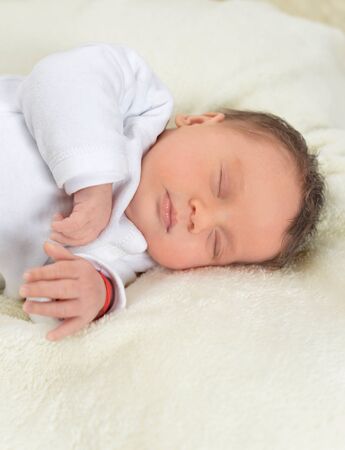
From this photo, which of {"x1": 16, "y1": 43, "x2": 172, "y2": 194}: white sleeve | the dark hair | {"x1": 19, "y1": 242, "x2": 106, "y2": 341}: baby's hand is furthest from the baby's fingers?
the dark hair

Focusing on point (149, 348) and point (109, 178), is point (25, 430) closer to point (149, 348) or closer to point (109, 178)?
point (149, 348)

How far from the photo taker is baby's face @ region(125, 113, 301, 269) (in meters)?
0.99

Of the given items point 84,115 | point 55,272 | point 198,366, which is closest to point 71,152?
point 84,115

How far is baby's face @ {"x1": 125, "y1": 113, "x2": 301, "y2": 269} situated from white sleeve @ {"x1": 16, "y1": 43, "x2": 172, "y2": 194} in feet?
0.27

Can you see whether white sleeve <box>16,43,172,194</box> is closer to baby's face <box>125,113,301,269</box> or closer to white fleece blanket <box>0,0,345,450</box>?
baby's face <box>125,113,301,269</box>

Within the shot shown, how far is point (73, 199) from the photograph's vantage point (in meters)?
1.00

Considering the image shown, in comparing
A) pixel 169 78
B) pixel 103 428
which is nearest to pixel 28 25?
pixel 169 78

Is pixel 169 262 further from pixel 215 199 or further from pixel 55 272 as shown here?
pixel 55 272

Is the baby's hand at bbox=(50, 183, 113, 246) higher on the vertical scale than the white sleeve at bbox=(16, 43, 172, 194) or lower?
lower

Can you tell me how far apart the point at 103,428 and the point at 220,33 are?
97 cm

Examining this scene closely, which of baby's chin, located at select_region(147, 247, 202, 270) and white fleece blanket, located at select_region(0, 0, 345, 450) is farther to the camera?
baby's chin, located at select_region(147, 247, 202, 270)

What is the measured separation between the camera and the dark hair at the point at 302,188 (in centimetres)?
105

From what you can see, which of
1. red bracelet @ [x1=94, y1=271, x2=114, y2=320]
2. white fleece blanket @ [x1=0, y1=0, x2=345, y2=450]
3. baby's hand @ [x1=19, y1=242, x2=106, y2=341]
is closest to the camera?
white fleece blanket @ [x1=0, y1=0, x2=345, y2=450]

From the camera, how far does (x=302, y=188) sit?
104 cm
